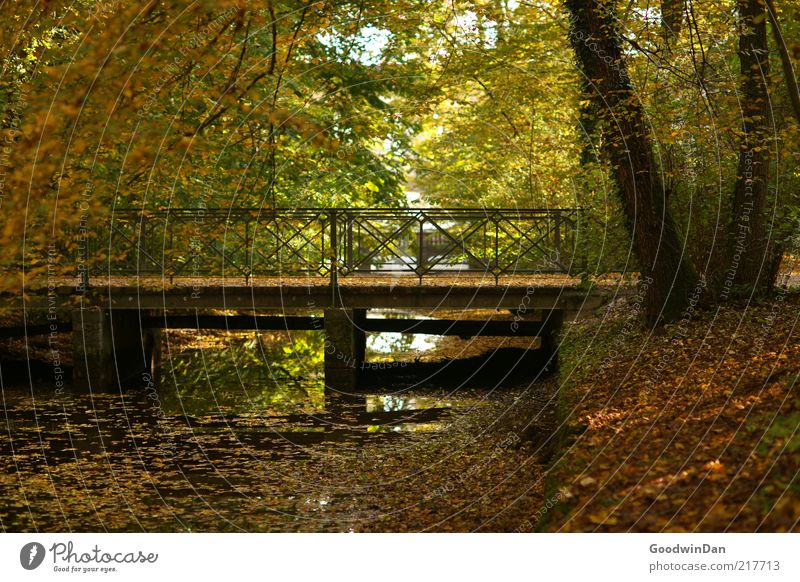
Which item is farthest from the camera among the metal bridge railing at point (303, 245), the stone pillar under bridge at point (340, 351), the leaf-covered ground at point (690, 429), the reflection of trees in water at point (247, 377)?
the metal bridge railing at point (303, 245)

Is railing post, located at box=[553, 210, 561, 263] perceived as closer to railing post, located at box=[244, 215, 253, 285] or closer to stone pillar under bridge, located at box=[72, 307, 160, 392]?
railing post, located at box=[244, 215, 253, 285]

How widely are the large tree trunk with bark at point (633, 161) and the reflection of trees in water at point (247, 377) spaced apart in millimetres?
5524

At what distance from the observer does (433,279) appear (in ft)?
49.8

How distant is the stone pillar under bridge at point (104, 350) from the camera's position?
14.2 metres

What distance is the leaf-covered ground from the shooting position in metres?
4.91

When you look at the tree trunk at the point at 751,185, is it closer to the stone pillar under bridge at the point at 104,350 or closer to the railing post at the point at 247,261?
the railing post at the point at 247,261

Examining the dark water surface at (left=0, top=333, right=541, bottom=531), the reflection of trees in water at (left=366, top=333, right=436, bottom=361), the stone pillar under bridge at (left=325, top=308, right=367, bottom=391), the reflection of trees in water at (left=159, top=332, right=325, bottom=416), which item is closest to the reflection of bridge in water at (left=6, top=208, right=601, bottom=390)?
the stone pillar under bridge at (left=325, top=308, right=367, bottom=391)

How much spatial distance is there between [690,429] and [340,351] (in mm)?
8248

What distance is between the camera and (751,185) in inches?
384

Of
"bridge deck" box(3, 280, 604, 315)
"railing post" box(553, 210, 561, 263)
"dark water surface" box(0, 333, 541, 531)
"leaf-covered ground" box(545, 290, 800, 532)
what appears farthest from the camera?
"railing post" box(553, 210, 561, 263)

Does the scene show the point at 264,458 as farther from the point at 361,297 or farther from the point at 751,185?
the point at 751,185

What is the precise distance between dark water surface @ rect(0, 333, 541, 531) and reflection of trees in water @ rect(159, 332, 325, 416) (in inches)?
2.9

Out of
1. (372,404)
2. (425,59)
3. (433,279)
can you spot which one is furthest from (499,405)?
(425,59)

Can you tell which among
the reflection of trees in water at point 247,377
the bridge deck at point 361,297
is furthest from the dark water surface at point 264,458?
the bridge deck at point 361,297
